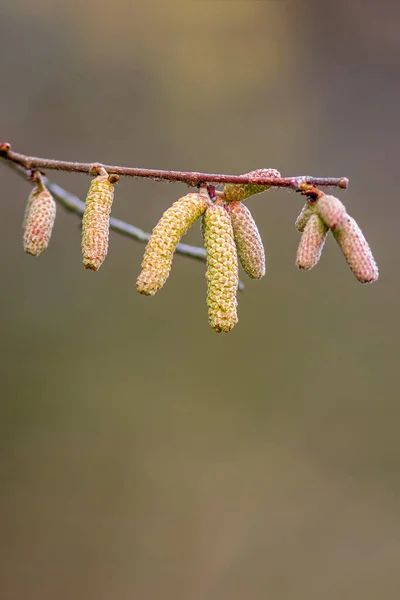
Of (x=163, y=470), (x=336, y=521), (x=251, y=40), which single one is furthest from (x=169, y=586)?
(x=251, y=40)

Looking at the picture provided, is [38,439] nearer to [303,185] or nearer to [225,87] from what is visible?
[225,87]

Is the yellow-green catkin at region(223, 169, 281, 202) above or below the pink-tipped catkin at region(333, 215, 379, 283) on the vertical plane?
above

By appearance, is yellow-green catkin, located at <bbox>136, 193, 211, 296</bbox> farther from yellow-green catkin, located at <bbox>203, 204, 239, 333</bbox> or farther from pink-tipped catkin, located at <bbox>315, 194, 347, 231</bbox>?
pink-tipped catkin, located at <bbox>315, 194, 347, 231</bbox>

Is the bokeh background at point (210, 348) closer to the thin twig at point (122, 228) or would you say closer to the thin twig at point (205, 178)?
the thin twig at point (122, 228)

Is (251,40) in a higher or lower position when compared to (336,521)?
higher

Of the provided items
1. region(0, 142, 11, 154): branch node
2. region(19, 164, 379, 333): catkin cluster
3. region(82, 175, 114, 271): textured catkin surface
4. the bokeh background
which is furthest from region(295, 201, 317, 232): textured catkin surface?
the bokeh background

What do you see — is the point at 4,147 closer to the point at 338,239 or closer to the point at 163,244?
the point at 163,244
